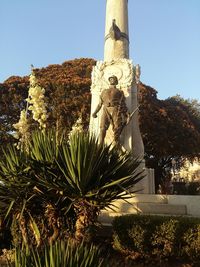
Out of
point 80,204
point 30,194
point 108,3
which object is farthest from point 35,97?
point 108,3

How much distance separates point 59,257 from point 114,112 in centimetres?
692

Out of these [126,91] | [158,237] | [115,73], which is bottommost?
[158,237]

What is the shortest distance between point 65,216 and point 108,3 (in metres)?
8.98

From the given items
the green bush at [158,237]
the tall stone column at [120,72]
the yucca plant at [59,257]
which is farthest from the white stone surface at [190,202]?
the yucca plant at [59,257]

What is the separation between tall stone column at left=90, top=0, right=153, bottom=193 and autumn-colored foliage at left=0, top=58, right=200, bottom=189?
31.6 feet

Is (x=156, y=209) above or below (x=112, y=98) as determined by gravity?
below

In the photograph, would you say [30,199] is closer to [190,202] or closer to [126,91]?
[190,202]

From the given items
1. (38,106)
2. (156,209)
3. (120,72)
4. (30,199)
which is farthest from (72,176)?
(120,72)

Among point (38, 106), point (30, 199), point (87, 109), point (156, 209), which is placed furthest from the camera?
point (87, 109)

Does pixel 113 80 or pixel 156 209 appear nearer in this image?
pixel 156 209

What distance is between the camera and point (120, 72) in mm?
11289

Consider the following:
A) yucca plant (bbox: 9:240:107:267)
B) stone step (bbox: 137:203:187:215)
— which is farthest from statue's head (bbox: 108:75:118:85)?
yucca plant (bbox: 9:240:107:267)

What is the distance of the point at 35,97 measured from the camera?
7172mm

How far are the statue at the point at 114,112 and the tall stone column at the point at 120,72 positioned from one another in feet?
1.56
